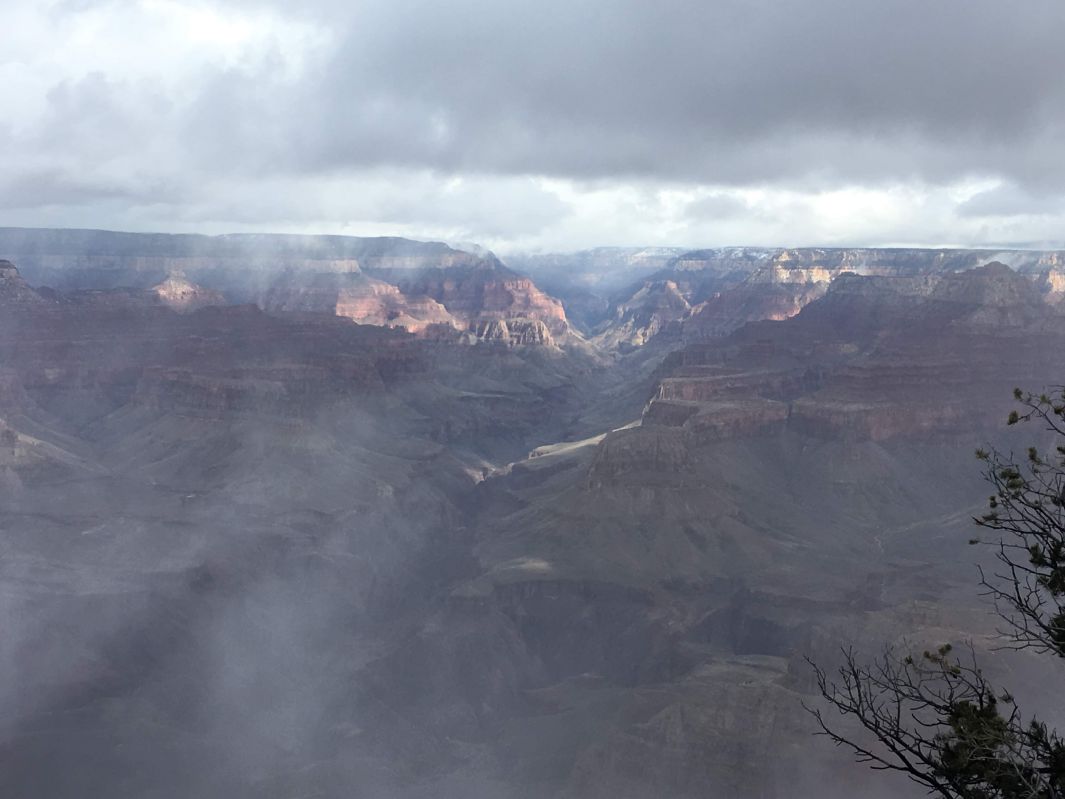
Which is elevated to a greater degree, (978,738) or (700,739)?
(978,738)

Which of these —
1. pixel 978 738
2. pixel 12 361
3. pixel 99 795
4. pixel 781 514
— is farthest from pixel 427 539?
pixel 978 738

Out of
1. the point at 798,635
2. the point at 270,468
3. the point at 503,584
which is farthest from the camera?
the point at 270,468

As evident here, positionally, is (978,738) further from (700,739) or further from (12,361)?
(12,361)

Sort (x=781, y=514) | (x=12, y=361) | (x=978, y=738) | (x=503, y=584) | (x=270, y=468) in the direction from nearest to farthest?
(x=978, y=738), (x=503, y=584), (x=781, y=514), (x=270, y=468), (x=12, y=361)

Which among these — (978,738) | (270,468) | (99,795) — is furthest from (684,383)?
(978,738)

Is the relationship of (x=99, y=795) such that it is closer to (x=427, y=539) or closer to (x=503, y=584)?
(x=503, y=584)

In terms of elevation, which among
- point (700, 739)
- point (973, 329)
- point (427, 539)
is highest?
point (973, 329)

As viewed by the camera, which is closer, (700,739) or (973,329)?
(700,739)
